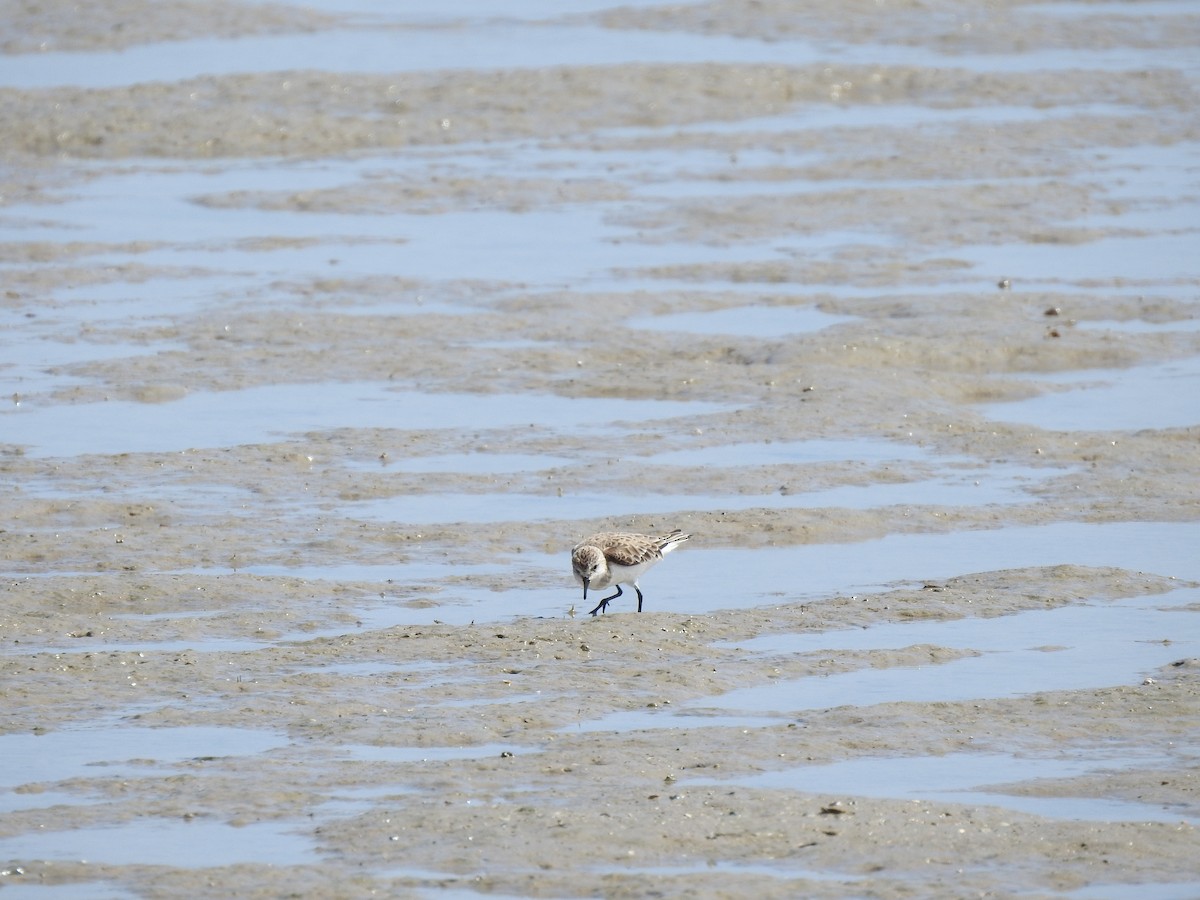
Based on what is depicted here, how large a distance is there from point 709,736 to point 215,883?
2439mm

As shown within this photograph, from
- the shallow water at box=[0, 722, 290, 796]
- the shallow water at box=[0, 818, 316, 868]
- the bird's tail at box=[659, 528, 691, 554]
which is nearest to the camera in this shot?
the shallow water at box=[0, 818, 316, 868]

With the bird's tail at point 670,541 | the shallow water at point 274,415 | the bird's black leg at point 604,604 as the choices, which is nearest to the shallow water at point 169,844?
the bird's black leg at point 604,604

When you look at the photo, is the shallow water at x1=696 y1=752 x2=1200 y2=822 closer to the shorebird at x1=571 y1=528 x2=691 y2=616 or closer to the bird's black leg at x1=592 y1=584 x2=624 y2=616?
the shorebird at x1=571 y1=528 x2=691 y2=616

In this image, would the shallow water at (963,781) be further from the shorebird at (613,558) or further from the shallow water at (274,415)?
the shallow water at (274,415)

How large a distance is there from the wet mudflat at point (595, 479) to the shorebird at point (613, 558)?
26 cm

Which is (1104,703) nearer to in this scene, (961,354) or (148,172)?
(961,354)

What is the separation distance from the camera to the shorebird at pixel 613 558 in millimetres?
10797

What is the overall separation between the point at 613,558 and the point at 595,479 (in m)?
2.88

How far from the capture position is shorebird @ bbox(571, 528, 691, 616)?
1080 centimetres

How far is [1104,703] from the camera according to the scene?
378 inches

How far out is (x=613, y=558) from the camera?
10852mm

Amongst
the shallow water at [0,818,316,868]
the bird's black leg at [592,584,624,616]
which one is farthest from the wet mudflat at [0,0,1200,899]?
the bird's black leg at [592,584,624,616]

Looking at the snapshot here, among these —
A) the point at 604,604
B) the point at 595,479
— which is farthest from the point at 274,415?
the point at 604,604

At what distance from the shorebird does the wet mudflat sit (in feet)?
0.84
